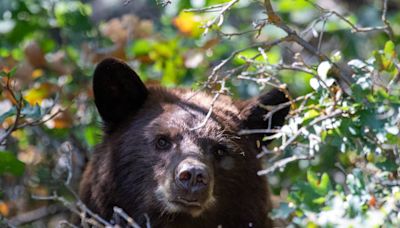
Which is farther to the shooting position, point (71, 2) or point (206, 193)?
point (71, 2)

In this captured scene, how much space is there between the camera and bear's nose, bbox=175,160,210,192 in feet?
21.0

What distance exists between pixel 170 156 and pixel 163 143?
0.70ft

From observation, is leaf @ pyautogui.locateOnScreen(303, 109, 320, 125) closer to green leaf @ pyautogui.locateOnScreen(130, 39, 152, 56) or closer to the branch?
the branch

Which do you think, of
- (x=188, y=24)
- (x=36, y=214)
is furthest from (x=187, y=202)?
(x=188, y=24)

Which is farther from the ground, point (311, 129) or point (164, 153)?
point (311, 129)

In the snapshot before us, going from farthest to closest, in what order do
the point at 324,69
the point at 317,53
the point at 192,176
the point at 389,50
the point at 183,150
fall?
1. the point at 183,150
2. the point at 192,176
3. the point at 317,53
4. the point at 324,69
5. the point at 389,50

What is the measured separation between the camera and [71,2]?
1000 cm

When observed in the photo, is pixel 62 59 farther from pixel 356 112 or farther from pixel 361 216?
pixel 361 216

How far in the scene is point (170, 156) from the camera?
688 cm

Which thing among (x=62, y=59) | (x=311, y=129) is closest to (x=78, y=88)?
(x=62, y=59)

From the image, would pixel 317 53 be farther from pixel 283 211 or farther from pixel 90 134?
pixel 90 134

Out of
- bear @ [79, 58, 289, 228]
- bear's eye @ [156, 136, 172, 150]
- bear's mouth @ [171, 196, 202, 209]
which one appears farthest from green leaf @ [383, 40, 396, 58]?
bear's eye @ [156, 136, 172, 150]

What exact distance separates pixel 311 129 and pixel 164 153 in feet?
4.75

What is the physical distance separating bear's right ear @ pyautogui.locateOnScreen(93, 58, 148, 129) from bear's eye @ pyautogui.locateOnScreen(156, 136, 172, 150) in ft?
1.65
